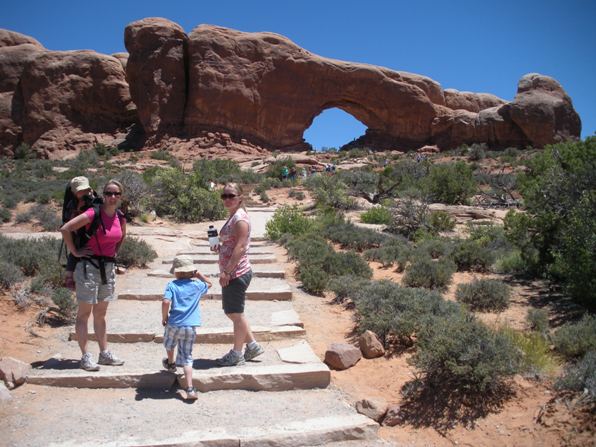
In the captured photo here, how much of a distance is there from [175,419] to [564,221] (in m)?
6.45

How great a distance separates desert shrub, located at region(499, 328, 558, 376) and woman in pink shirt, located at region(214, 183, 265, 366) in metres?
2.40

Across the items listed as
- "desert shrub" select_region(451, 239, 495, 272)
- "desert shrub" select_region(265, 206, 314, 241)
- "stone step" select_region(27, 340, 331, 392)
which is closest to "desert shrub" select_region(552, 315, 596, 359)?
"stone step" select_region(27, 340, 331, 392)

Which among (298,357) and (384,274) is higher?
(384,274)

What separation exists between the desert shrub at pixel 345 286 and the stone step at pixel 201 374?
1970 millimetres

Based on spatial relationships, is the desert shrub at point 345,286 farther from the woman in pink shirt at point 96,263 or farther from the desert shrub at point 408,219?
the desert shrub at point 408,219

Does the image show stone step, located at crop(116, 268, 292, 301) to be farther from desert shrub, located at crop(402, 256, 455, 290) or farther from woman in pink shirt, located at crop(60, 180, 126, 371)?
woman in pink shirt, located at crop(60, 180, 126, 371)

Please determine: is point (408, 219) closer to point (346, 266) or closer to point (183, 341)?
point (346, 266)

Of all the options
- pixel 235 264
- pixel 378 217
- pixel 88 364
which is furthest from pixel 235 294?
pixel 378 217

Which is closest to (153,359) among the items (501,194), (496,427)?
(496,427)

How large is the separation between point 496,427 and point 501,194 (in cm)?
1592

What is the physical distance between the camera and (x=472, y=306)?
6.06 meters

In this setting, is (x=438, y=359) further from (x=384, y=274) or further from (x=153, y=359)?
(x=384, y=274)

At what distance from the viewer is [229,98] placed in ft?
103

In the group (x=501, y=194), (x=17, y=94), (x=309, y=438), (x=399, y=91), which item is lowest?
(x=309, y=438)
